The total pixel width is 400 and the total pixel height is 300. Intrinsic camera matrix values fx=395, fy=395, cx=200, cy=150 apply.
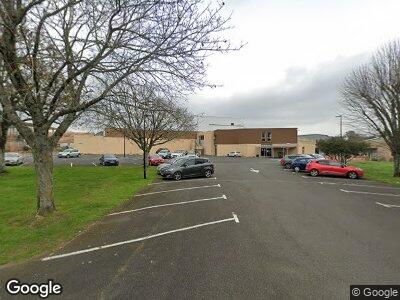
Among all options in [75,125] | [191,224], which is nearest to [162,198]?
[75,125]

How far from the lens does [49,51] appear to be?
11773 millimetres

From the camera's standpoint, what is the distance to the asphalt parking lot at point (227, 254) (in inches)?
244

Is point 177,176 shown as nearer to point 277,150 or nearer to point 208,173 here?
point 208,173

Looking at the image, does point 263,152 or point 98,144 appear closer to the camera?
point 98,144

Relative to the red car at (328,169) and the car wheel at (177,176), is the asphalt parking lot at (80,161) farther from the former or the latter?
the red car at (328,169)

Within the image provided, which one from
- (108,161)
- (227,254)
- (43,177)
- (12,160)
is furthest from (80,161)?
(227,254)

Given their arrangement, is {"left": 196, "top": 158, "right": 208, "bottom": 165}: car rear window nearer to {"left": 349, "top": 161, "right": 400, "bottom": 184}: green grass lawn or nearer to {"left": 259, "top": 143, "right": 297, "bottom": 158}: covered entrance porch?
{"left": 349, "top": 161, "right": 400, "bottom": 184}: green grass lawn

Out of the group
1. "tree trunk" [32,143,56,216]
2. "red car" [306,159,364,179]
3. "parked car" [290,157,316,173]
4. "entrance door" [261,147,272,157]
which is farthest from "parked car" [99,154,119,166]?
"entrance door" [261,147,272,157]

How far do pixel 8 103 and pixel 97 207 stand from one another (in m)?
5.30

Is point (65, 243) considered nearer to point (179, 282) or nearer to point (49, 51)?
point (179, 282)

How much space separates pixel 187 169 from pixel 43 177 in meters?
16.6

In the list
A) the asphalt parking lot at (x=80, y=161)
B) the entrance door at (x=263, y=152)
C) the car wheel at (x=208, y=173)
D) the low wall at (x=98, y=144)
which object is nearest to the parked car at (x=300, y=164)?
the car wheel at (x=208, y=173)

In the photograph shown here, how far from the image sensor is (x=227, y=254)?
26.4ft

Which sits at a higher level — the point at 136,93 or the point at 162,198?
the point at 136,93
